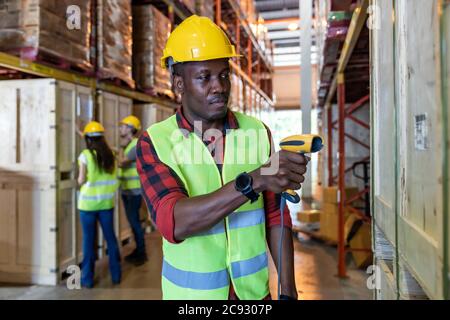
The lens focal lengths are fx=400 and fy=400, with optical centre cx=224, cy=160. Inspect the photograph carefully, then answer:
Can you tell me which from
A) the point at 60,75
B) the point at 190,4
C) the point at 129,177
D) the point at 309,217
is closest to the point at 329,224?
the point at 309,217

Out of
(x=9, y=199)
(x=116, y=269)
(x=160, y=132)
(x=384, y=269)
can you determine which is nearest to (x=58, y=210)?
(x=9, y=199)

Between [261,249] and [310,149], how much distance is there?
594mm

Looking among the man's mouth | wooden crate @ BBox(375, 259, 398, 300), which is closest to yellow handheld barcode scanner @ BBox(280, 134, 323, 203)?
the man's mouth

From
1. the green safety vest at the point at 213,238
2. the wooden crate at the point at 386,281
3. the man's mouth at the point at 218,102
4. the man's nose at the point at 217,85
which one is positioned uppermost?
the man's nose at the point at 217,85

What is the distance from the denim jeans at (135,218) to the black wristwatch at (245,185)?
4501 millimetres

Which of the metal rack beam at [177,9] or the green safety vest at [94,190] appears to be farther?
the metal rack beam at [177,9]

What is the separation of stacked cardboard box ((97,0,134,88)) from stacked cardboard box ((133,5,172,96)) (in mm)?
574

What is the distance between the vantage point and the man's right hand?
1218 mm

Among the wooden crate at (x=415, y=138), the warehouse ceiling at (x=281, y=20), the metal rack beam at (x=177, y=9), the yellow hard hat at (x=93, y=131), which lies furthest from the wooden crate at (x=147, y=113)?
the warehouse ceiling at (x=281, y=20)

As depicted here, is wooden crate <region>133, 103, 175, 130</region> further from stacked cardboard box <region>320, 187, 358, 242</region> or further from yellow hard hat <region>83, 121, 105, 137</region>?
stacked cardboard box <region>320, 187, 358, 242</region>

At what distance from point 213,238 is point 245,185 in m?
0.40

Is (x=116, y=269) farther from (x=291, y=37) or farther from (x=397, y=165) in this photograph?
(x=291, y=37)

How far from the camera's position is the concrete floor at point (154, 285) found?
428cm

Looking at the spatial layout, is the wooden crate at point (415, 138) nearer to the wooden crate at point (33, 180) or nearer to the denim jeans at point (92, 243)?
the denim jeans at point (92, 243)
